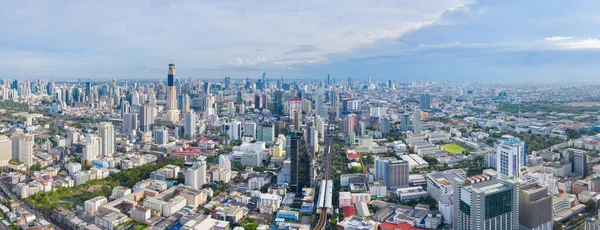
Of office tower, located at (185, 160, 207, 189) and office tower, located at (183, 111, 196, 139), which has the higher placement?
office tower, located at (183, 111, 196, 139)

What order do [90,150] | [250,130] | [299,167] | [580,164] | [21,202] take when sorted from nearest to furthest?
1. [21,202]
2. [299,167]
3. [580,164]
4. [90,150]
5. [250,130]

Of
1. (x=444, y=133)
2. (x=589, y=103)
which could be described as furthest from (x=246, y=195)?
(x=589, y=103)

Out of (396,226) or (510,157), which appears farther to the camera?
(510,157)

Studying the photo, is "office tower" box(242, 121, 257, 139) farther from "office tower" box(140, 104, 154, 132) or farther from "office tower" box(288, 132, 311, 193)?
"office tower" box(288, 132, 311, 193)

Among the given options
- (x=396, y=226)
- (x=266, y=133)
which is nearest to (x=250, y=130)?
(x=266, y=133)

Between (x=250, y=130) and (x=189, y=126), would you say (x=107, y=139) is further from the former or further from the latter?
(x=250, y=130)

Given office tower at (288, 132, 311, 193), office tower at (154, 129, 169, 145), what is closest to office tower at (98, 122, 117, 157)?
office tower at (154, 129, 169, 145)

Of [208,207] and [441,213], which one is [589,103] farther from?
[208,207]

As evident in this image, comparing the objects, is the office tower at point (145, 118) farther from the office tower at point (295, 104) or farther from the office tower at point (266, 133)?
the office tower at point (295, 104)
